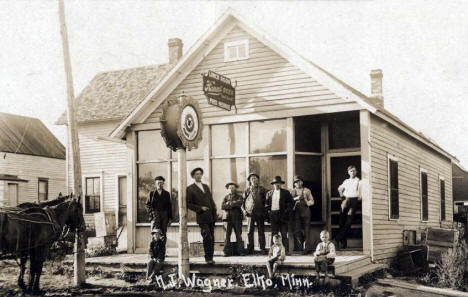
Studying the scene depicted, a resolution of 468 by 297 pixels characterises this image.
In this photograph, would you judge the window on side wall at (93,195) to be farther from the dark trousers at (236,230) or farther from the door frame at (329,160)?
the dark trousers at (236,230)

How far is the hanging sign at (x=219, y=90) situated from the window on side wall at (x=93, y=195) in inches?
527

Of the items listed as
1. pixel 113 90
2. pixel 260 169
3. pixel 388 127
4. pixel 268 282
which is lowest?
pixel 268 282

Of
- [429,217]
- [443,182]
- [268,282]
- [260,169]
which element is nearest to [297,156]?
[260,169]

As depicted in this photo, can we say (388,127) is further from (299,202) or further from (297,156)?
(299,202)

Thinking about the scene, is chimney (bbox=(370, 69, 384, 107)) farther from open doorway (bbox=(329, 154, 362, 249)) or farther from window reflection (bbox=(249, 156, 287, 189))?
window reflection (bbox=(249, 156, 287, 189))

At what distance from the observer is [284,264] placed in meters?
10.7

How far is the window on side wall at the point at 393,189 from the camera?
14.4 metres

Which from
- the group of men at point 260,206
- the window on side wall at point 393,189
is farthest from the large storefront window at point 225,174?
the window on side wall at point 393,189

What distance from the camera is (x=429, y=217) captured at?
20.2m

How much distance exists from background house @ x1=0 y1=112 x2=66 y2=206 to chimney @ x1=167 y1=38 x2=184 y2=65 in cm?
1029

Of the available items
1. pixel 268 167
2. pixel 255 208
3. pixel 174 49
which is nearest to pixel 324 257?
pixel 255 208

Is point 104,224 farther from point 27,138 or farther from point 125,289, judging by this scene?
point 27,138

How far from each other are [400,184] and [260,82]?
5151 millimetres

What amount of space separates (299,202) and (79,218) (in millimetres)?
4841
